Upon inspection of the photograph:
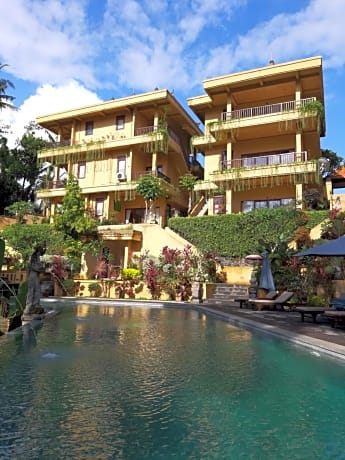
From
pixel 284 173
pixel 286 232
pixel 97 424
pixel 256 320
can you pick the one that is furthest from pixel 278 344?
pixel 284 173

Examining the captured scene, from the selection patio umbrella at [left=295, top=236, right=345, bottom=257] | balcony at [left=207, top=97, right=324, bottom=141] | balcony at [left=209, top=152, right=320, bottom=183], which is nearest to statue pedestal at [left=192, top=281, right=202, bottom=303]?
patio umbrella at [left=295, top=236, right=345, bottom=257]

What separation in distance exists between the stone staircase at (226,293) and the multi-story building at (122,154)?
9.83 meters

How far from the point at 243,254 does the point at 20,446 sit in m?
20.2

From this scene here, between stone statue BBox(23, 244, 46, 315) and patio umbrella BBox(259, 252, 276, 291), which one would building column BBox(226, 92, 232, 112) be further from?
stone statue BBox(23, 244, 46, 315)

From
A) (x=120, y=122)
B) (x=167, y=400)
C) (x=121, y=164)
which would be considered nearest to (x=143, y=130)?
(x=120, y=122)

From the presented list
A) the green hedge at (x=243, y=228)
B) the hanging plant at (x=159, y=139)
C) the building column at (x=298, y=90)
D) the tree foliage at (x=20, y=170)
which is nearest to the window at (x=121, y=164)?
the hanging plant at (x=159, y=139)

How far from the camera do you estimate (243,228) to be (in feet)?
76.5

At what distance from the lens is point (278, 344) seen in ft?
29.2

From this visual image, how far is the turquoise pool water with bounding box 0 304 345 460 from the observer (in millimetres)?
3674

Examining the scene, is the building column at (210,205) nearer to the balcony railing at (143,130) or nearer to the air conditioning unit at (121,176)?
the air conditioning unit at (121,176)

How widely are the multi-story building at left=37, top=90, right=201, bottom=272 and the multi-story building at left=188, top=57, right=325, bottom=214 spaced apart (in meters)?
Answer: 2.99

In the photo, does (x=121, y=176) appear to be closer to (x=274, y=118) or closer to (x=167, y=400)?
(x=274, y=118)

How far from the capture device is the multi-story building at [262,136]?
973 inches

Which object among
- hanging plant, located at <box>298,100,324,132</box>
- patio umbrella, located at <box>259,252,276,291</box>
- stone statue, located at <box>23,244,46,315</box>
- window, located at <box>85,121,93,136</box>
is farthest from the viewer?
window, located at <box>85,121,93,136</box>
